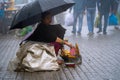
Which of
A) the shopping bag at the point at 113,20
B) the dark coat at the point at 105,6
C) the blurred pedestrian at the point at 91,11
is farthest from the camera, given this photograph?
the shopping bag at the point at 113,20

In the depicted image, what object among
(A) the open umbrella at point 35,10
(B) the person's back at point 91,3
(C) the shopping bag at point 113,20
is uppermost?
(A) the open umbrella at point 35,10

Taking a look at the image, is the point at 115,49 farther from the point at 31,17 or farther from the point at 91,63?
the point at 31,17

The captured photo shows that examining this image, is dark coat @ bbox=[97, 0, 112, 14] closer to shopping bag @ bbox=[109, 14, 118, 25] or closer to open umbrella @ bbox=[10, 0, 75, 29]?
shopping bag @ bbox=[109, 14, 118, 25]

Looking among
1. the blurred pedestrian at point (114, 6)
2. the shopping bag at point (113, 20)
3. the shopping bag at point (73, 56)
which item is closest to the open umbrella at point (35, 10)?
the shopping bag at point (73, 56)

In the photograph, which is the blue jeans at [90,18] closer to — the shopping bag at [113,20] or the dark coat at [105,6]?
the dark coat at [105,6]

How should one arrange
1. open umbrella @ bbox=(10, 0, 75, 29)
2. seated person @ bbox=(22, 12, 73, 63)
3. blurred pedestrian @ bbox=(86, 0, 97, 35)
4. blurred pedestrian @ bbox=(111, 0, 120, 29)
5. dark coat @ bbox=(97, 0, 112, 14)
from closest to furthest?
open umbrella @ bbox=(10, 0, 75, 29), seated person @ bbox=(22, 12, 73, 63), blurred pedestrian @ bbox=(86, 0, 97, 35), dark coat @ bbox=(97, 0, 112, 14), blurred pedestrian @ bbox=(111, 0, 120, 29)

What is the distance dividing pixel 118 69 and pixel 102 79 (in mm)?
892

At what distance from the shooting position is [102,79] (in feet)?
19.8

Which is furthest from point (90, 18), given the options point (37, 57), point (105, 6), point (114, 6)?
point (37, 57)

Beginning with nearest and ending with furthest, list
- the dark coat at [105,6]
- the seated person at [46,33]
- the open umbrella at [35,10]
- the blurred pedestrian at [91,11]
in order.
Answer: the open umbrella at [35,10], the seated person at [46,33], the blurred pedestrian at [91,11], the dark coat at [105,6]

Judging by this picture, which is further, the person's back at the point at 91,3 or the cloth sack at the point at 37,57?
the person's back at the point at 91,3

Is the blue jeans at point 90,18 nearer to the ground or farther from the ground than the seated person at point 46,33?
nearer to the ground

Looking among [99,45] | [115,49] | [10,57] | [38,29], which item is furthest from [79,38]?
[38,29]

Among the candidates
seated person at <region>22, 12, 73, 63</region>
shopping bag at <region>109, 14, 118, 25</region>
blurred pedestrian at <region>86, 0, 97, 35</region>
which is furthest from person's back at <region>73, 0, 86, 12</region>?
seated person at <region>22, 12, 73, 63</region>
